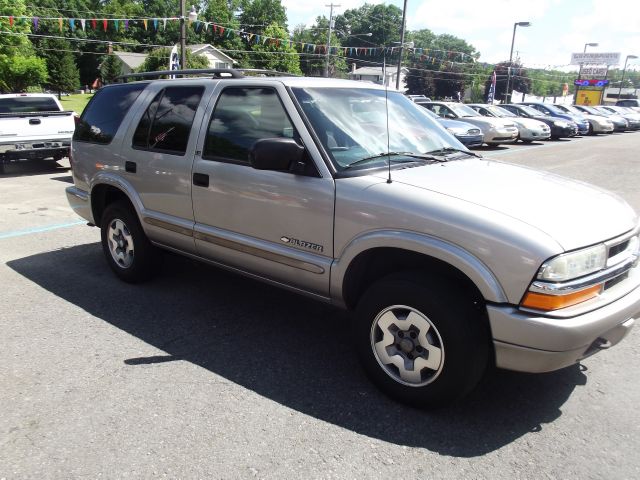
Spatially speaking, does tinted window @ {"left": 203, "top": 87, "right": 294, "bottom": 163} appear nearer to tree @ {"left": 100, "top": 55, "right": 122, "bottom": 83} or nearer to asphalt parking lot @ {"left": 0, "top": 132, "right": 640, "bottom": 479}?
asphalt parking lot @ {"left": 0, "top": 132, "right": 640, "bottom": 479}

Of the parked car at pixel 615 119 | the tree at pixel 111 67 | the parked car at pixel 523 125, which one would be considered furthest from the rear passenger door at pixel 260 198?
the tree at pixel 111 67

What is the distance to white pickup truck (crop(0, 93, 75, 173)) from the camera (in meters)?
11.3

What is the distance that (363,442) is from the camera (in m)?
2.79

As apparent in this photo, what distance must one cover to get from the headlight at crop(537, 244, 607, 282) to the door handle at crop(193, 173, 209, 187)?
250 cm

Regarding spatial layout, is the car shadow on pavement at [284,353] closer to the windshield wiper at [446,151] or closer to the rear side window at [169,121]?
the rear side window at [169,121]

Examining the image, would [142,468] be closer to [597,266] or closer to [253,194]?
[253,194]

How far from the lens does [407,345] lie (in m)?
3.03

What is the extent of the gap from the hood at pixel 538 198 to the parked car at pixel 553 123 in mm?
21836

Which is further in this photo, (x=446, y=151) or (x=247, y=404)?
(x=446, y=151)

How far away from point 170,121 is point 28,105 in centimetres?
962

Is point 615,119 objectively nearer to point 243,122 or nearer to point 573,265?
point 243,122

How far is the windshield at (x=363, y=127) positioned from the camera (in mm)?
3492

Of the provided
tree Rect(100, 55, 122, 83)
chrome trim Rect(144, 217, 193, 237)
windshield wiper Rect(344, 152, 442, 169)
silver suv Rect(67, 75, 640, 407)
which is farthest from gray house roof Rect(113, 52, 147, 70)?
windshield wiper Rect(344, 152, 442, 169)

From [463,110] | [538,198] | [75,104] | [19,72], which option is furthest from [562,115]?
[19,72]
